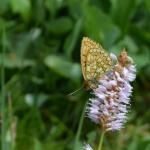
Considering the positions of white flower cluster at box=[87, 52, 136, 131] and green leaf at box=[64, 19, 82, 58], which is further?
green leaf at box=[64, 19, 82, 58]

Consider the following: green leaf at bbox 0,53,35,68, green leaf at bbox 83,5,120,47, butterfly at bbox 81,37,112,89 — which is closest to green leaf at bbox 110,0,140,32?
green leaf at bbox 83,5,120,47

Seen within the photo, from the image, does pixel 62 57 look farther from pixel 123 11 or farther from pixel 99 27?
pixel 123 11

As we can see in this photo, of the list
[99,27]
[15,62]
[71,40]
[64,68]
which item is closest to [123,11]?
[99,27]

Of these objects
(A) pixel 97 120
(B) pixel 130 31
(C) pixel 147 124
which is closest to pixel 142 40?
(B) pixel 130 31

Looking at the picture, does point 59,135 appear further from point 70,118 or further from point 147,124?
point 147,124

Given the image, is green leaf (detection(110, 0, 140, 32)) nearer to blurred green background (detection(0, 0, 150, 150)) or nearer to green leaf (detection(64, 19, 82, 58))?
blurred green background (detection(0, 0, 150, 150))

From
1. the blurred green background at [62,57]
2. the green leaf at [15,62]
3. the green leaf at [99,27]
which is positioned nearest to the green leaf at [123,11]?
the blurred green background at [62,57]
